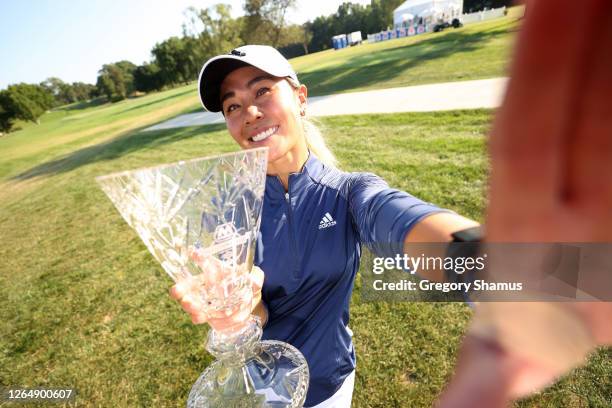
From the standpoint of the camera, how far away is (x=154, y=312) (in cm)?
364

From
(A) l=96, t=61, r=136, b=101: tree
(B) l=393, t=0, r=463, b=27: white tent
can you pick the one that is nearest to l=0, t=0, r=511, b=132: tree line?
(A) l=96, t=61, r=136, b=101: tree

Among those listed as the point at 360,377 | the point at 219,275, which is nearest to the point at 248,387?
the point at 219,275

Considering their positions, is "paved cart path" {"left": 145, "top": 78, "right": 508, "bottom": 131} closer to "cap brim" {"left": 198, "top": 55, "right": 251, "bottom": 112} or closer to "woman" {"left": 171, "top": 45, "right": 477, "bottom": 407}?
"woman" {"left": 171, "top": 45, "right": 477, "bottom": 407}

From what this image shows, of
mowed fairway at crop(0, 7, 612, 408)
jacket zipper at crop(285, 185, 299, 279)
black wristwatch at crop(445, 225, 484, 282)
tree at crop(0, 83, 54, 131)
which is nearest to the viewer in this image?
black wristwatch at crop(445, 225, 484, 282)

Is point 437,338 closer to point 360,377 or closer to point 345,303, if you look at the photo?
point 360,377

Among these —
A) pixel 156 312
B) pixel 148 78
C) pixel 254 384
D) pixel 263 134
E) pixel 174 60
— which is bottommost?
pixel 156 312

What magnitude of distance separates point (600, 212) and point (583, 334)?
0.16 meters

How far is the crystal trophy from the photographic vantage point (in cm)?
104

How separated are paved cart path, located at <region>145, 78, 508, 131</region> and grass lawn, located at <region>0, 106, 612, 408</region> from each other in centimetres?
72

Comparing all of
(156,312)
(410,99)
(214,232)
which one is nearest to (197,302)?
(214,232)

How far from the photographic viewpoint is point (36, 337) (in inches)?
143

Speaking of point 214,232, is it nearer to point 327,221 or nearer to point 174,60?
point 327,221

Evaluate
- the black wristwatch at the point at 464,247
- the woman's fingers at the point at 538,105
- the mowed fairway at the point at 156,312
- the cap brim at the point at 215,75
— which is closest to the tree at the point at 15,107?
the mowed fairway at the point at 156,312

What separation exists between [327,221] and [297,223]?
155mm
